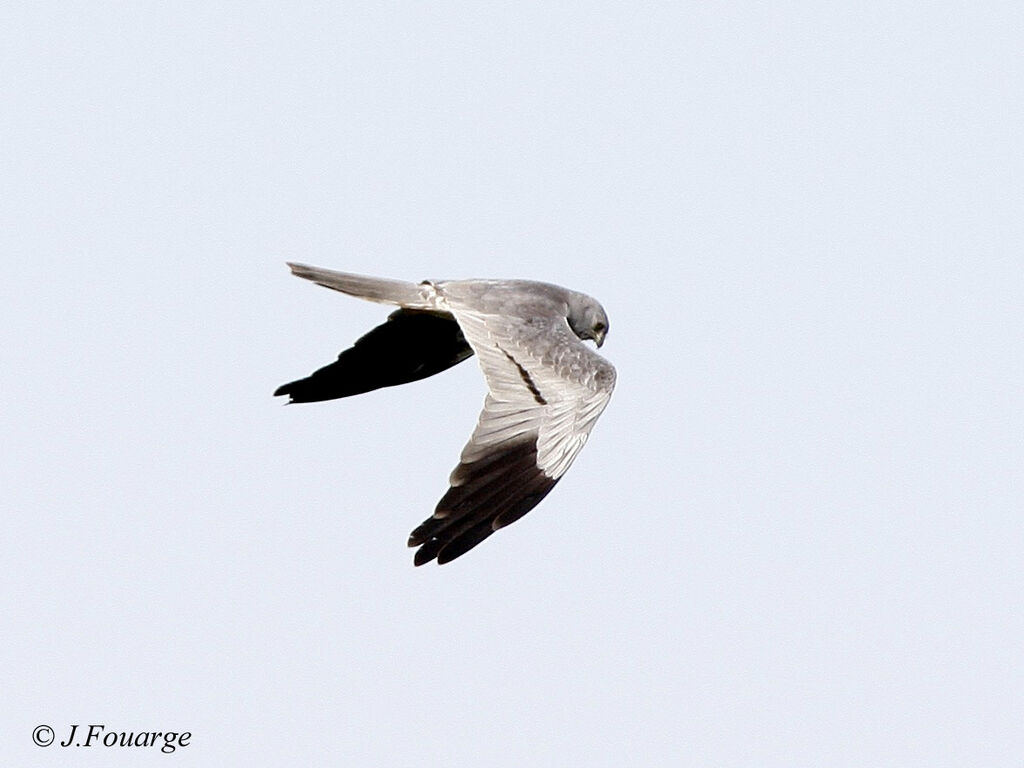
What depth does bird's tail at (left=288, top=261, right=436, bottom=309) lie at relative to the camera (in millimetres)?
9945

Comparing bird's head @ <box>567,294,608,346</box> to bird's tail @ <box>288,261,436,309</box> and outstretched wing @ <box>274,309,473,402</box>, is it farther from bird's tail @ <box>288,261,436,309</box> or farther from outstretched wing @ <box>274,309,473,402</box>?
bird's tail @ <box>288,261,436,309</box>

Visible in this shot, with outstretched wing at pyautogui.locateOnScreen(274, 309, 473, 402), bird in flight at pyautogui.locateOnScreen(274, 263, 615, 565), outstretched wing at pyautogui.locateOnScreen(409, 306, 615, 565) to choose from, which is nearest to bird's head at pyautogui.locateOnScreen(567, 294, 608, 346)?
bird in flight at pyautogui.locateOnScreen(274, 263, 615, 565)

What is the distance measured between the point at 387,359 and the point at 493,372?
5.96 feet

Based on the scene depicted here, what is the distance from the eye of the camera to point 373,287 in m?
10.0

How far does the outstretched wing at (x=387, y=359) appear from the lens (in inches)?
410

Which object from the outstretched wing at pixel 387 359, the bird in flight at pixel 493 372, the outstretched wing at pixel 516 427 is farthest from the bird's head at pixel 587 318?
the outstretched wing at pixel 516 427

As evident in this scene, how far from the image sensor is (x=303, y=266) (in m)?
10.1

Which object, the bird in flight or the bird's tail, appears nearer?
the bird in flight

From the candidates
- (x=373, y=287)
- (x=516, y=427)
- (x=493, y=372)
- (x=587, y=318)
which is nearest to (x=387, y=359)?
(x=373, y=287)

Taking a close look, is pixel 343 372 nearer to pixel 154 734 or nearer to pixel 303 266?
pixel 303 266

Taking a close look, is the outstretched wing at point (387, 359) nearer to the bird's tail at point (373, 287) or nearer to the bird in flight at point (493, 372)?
the bird in flight at point (493, 372)

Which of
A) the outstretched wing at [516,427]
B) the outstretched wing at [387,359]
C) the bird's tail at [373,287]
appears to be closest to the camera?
the outstretched wing at [516,427]

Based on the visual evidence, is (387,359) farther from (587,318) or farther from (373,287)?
(587,318)

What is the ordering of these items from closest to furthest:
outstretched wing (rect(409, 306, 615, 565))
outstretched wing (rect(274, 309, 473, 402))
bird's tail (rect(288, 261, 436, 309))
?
outstretched wing (rect(409, 306, 615, 565)) → bird's tail (rect(288, 261, 436, 309)) → outstretched wing (rect(274, 309, 473, 402))
